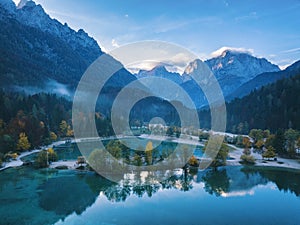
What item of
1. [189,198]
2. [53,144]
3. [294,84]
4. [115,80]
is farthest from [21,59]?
[189,198]

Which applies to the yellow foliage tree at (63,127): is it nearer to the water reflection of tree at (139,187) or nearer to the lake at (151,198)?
the lake at (151,198)

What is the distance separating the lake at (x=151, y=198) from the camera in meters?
17.5

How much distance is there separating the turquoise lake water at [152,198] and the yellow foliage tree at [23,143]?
305 inches

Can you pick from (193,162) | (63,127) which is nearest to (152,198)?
(193,162)

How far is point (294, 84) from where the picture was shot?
58.3m

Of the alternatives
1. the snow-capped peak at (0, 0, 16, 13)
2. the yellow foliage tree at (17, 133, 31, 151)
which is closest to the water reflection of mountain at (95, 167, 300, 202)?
the yellow foliage tree at (17, 133, 31, 151)

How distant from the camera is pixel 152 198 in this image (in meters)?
21.0

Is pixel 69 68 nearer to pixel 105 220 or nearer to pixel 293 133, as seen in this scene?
pixel 293 133

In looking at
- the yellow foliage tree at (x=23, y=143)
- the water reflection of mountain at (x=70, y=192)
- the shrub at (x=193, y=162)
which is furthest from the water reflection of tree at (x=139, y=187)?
the yellow foliage tree at (x=23, y=143)

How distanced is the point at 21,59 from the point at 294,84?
9831cm

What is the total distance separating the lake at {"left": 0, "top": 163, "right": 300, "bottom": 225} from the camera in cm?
1755

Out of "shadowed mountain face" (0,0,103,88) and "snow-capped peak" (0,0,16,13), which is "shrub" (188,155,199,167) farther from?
"snow-capped peak" (0,0,16,13)

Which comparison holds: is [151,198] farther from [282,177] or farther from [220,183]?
[282,177]

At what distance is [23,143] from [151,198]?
22718 mm
